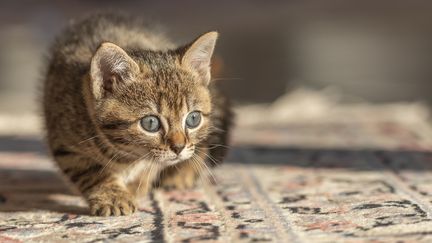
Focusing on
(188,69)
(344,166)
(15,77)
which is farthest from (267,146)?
(15,77)

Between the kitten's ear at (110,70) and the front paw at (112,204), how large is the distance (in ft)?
1.29

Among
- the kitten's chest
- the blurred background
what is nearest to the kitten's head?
the kitten's chest

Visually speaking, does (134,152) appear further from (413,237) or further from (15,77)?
(15,77)

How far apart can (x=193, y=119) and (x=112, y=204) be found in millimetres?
448

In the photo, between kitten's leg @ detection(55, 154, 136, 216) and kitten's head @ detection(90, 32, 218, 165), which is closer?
kitten's head @ detection(90, 32, 218, 165)

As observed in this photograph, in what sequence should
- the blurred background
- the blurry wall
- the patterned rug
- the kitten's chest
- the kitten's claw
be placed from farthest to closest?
the blurry wall < the blurred background < the kitten's chest < the kitten's claw < the patterned rug

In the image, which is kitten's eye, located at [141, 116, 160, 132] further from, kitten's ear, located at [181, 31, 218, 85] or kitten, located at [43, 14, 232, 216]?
kitten's ear, located at [181, 31, 218, 85]

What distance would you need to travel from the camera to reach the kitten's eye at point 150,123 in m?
2.92

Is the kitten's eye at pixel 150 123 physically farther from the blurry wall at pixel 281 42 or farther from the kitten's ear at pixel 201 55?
the blurry wall at pixel 281 42

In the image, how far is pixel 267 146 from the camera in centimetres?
449

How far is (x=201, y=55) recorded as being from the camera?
3178 mm

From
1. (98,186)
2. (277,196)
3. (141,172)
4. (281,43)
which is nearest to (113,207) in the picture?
(98,186)

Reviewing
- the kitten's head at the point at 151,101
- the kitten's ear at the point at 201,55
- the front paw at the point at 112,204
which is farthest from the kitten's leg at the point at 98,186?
the kitten's ear at the point at 201,55

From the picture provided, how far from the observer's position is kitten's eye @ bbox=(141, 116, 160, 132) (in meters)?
2.92
